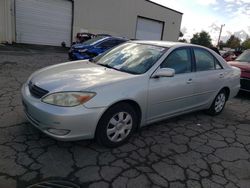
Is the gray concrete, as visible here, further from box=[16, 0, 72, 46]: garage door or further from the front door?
box=[16, 0, 72, 46]: garage door

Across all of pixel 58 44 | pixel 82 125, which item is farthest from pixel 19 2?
pixel 82 125

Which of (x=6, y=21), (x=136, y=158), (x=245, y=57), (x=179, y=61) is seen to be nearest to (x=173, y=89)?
(x=179, y=61)

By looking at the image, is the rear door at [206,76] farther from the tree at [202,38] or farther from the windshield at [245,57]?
the tree at [202,38]

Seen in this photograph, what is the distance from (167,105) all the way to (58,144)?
5.85ft

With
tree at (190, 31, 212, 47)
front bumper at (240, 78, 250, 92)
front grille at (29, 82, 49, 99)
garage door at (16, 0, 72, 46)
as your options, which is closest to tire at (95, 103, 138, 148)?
front grille at (29, 82, 49, 99)

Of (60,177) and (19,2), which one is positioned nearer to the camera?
(60,177)

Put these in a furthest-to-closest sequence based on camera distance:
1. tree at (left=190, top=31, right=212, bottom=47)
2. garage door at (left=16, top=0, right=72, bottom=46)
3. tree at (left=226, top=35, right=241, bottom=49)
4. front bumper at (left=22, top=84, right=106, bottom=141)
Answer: tree at (left=226, top=35, right=241, bottom=49)
tree at (left=190, top=31, right=212, bottom=47)
garage door at (left=16, top=0, right=72, bottom=46)
front bumper at (left=22, top=84, right=106, bottom=141)

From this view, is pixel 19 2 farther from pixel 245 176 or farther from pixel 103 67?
pixel 245 176

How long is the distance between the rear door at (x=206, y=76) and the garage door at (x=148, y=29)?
1857 cm

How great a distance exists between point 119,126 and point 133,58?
1219 millimetres

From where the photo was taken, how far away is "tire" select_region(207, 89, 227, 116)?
4958 mm

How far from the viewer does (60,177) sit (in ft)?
8.38

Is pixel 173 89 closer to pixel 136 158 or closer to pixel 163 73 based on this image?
pixel 163 73

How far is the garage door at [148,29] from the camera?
22.6m
